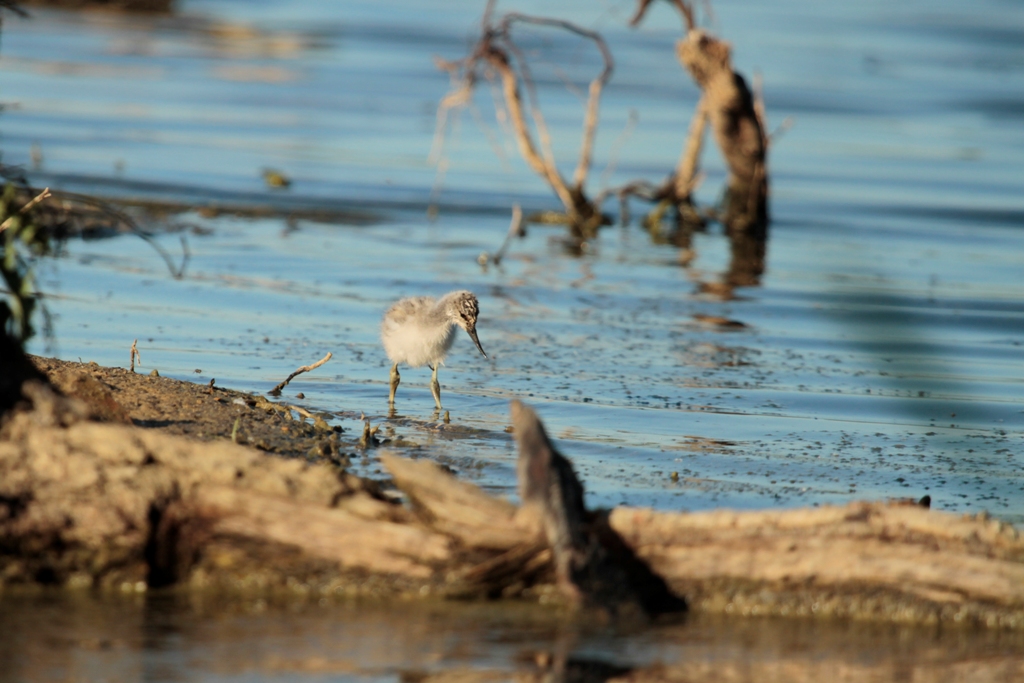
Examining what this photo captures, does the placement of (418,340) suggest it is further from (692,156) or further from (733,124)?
(733,124)

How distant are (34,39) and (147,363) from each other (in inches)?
850

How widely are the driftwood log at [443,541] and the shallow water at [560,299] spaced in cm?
15

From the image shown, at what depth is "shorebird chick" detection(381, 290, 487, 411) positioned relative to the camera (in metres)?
7.21

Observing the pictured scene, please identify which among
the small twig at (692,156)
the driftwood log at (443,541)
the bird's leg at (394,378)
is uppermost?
the small twig at (692,156)

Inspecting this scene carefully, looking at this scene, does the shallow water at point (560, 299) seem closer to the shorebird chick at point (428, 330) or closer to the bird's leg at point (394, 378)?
the bird's leg at point (394, 378)

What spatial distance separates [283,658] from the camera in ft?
12.8

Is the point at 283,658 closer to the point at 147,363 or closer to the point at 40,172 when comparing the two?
the point at 147,363

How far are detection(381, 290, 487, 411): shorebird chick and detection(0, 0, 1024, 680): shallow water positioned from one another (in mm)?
257

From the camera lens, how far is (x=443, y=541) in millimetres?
4328

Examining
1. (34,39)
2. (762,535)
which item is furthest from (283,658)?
(34,39)

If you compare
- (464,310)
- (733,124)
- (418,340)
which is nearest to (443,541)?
(418,340)

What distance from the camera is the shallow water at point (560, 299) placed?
4.10m

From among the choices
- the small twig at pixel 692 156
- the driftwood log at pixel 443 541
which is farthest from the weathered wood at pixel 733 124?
the driftwood log at pixel 443 541

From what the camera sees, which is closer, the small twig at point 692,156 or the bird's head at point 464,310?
the bird's head at point 464,310
